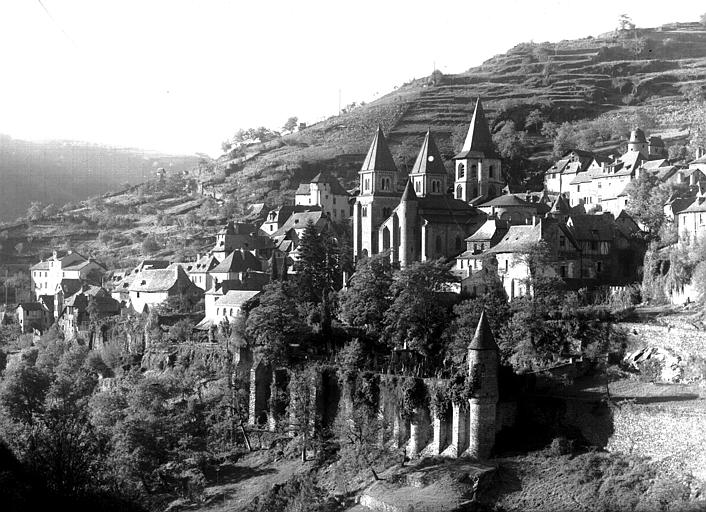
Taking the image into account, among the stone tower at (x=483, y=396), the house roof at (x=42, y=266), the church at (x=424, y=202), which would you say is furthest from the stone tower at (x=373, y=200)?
the house roof at (x=42, y=266)

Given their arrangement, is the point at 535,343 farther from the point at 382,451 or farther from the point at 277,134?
the point at 277,134

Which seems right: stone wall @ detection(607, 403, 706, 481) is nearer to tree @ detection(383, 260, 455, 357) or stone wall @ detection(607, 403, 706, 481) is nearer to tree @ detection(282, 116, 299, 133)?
tree @ detection(383, 260, 455, 357)

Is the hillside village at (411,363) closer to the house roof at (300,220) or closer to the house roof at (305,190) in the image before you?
the house roof at (300,220)

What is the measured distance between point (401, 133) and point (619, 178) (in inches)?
2297

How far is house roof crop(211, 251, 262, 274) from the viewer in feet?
252

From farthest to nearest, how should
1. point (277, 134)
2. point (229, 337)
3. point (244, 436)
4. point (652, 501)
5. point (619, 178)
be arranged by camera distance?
point (277, 134)
point (619, 178)
point (229, 337)
point (244, 436)
point (652, 501)

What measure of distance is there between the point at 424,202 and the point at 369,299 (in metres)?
17.3

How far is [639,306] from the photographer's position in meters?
54.1

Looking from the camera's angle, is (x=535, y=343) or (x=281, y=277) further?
(x=281, y=277)

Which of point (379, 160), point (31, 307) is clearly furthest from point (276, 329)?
point (31, 307)

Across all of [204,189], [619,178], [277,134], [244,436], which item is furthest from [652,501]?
[277,134]

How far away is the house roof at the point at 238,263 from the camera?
7675cm

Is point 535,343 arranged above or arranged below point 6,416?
above

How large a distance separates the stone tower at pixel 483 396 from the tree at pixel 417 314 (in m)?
7.76
